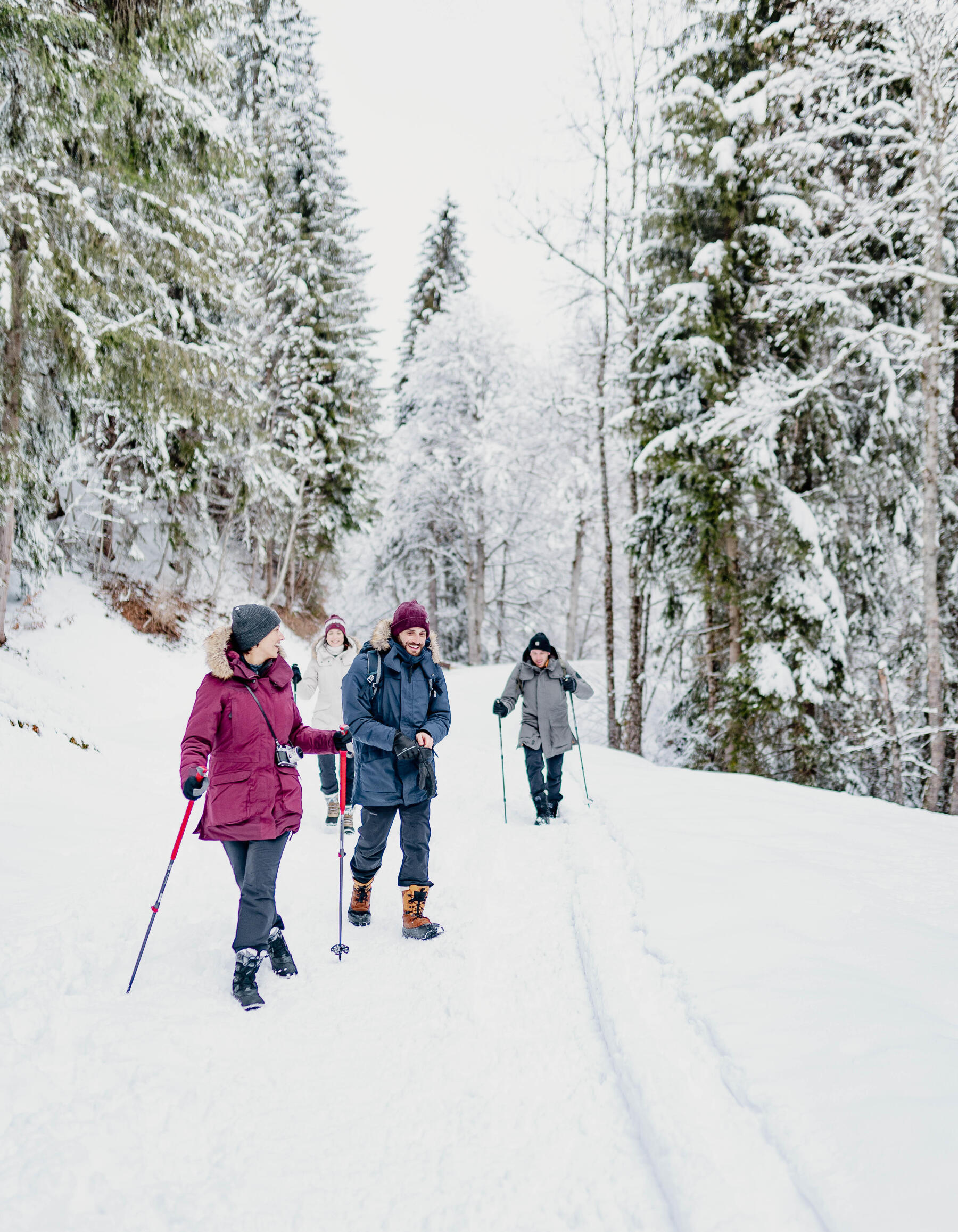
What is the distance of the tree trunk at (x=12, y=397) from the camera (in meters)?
8.34

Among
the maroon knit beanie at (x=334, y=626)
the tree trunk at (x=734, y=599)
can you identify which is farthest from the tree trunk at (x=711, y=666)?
the maroon knit beanie at (x=334, y=626)

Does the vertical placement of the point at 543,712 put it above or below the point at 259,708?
below

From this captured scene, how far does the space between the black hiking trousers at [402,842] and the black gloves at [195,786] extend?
4.20ft

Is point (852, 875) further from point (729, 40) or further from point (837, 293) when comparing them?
point (729, 40)

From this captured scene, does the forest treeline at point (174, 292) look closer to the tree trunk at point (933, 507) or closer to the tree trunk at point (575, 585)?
the tree trunk at point (575, 585)

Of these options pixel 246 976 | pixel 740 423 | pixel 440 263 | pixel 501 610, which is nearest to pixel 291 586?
pixel 501 610

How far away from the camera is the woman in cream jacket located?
7.04m

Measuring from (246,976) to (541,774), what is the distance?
389cm

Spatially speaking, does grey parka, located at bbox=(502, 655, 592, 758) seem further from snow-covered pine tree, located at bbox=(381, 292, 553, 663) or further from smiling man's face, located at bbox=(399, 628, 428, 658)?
snow-covered pine tree, located at bbox=(381, 292, 553, 663)

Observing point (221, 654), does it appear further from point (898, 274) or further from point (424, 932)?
point (898, 274)

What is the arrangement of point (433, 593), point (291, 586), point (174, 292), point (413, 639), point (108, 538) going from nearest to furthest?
point (413, 639)
point (174, 292)
point (108, 538)
point (291, 586)
point (433, 593)

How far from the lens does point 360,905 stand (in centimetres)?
441

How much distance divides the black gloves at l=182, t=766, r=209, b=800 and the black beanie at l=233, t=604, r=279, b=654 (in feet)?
2.12

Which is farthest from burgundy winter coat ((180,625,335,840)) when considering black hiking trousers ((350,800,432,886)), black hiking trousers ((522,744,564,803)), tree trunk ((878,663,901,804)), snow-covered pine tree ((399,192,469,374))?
snow-covered pine tree ((399,192,469,374))
